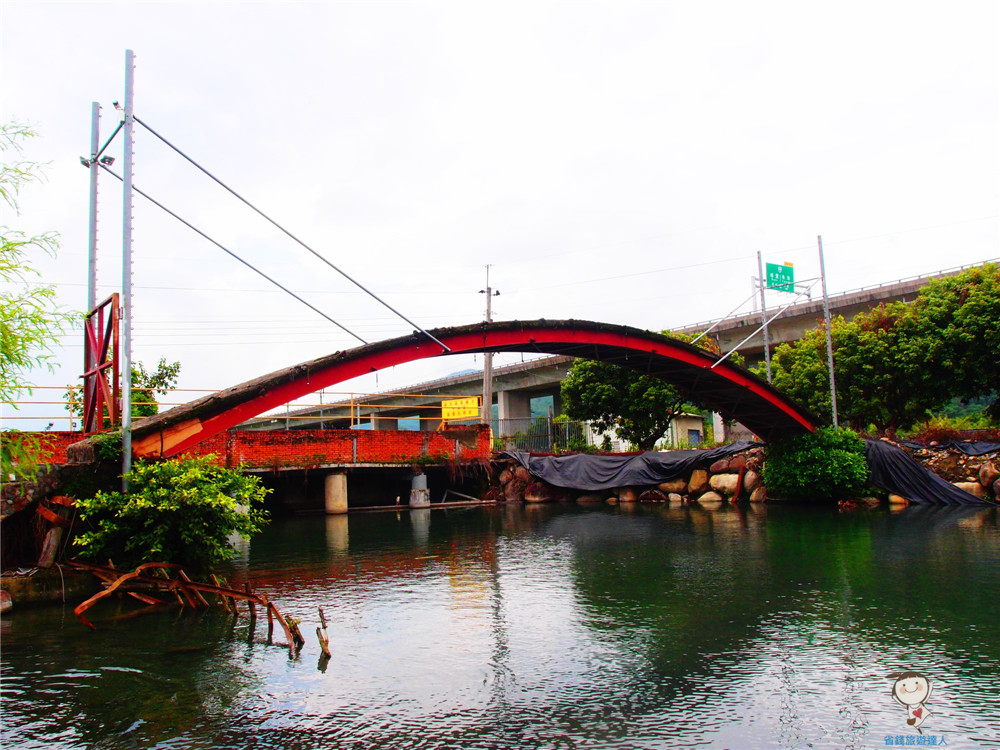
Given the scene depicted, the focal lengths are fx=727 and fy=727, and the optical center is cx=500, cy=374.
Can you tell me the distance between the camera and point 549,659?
7121 millimetres

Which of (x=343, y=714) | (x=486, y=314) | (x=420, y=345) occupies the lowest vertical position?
(x=343, y=714)

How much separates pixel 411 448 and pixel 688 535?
14.2 m

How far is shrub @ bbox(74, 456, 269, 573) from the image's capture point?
9.73 m

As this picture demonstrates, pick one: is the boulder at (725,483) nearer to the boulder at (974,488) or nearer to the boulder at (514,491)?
the boulder at (974,488)

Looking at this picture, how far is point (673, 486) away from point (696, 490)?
914mm

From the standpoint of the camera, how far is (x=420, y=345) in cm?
1574

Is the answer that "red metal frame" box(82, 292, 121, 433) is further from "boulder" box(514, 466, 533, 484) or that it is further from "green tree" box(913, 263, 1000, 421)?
"green tree" box(913, 263, 1000, 421)

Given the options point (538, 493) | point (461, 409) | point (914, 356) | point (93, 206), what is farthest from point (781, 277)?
point (93, 206)

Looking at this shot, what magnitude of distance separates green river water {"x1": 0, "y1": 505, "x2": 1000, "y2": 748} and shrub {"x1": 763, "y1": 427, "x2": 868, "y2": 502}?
10.9 metres

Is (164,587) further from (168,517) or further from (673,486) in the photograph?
(673,486)

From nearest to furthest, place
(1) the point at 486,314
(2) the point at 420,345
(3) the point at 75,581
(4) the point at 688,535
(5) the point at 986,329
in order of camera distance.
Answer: (3) the point at 75,581
(2) the point at 420,345
(4) the point at 688,535
(5) the point at 986,329
(1) the point at 486,314

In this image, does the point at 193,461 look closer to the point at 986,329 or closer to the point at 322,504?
the point at 322,504

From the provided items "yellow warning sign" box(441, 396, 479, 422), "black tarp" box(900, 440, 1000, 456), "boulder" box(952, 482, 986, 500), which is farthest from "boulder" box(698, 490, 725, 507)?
"yellow warning sign" box(441, 396, 479, 422)

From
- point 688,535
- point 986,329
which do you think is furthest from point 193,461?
point 986,329
